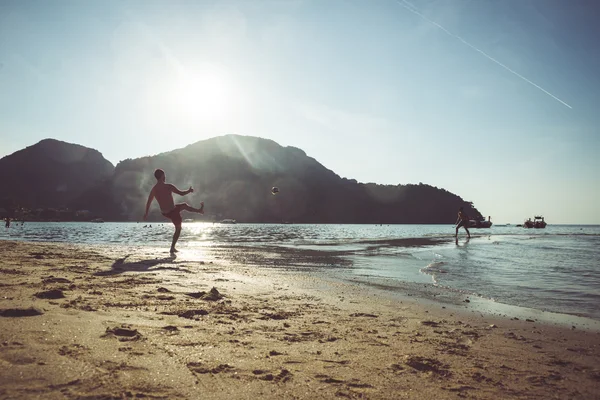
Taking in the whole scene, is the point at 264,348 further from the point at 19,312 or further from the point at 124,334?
the point at 19,312

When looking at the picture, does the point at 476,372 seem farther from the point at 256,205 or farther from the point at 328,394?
the point at 256,205

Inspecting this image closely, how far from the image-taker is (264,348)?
3254 millimetres

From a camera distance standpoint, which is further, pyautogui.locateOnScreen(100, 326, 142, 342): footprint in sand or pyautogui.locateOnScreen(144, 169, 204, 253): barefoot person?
pyautogui.locateOnScreen(144, 169, 204, 253): barefoot person

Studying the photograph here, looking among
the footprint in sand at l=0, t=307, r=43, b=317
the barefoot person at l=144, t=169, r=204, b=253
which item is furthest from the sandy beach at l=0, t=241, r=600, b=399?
the barefoot person at l=144, t=169, r=204, b=253

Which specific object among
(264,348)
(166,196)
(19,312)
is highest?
(166,196)

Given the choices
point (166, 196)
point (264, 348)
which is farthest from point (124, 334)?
point (166, 196)

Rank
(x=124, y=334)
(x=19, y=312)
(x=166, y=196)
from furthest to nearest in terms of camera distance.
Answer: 1. (x=166, y=196)
2. (x=19, y=312)
3. (x=124, y=334)

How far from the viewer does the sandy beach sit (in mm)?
2352

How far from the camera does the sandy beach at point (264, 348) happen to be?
2352 mm

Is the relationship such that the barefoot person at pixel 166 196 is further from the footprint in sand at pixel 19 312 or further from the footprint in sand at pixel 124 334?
the footprint in sand at pixel 124 334

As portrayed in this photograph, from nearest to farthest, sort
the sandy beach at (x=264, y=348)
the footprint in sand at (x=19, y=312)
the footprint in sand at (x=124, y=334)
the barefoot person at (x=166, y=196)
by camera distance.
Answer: the sandy beach at (x=264, y=348), the footprint in sand at (x=124, y=334), the footprint in sand at (x=19, y=312), the barefoot person at (x=166, y=196)

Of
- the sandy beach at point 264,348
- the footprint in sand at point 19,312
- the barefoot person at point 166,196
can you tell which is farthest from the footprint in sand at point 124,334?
the barefoot person at point 166,196

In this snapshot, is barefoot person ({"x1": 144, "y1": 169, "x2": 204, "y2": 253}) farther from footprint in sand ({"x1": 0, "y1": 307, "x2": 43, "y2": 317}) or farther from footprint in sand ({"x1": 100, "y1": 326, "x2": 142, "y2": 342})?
footprint in sand ({"x1": 100, "y1": 326, "x2": 142, "y2": 342})

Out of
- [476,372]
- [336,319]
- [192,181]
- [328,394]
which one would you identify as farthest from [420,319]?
[192,181]
